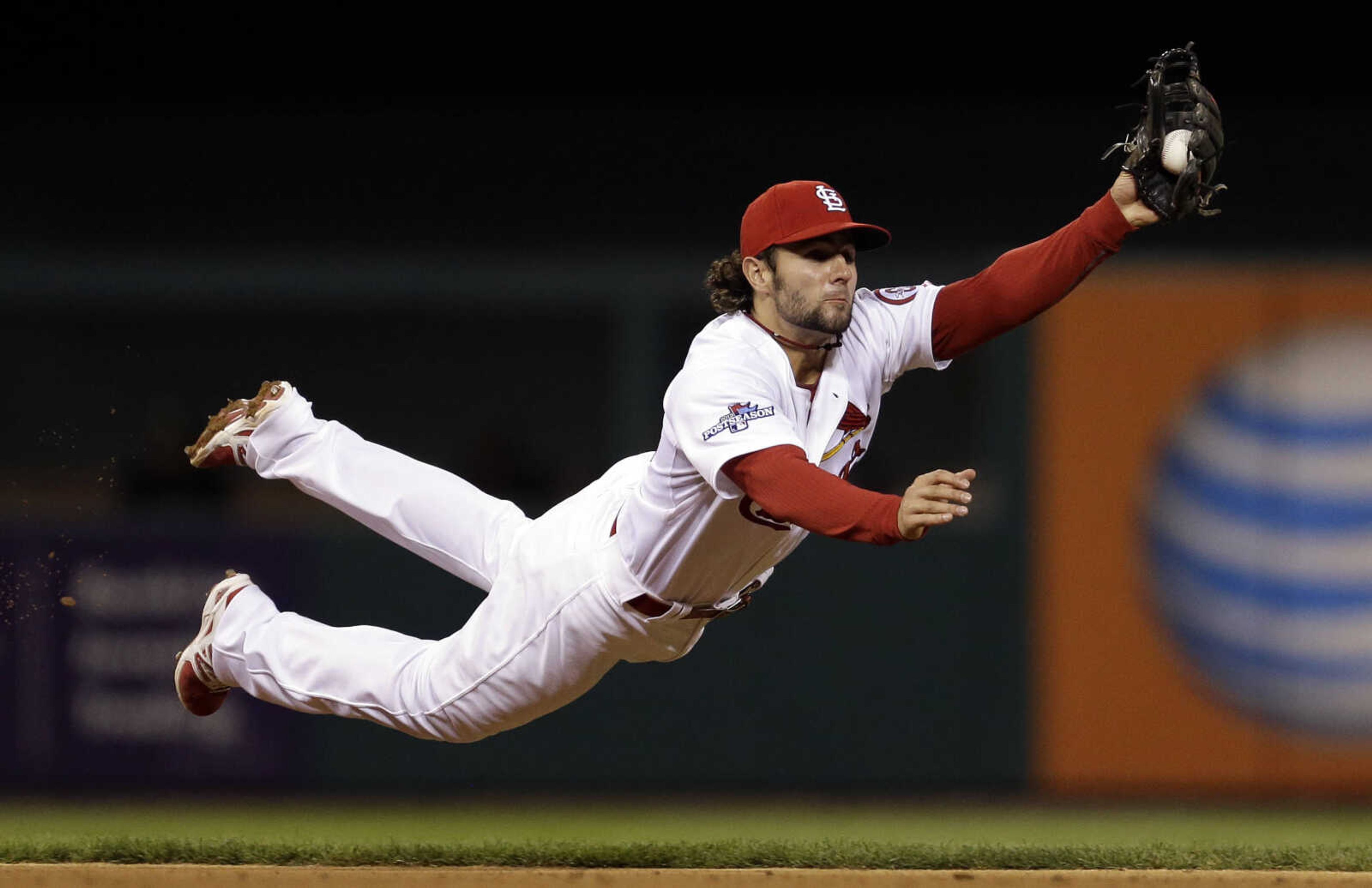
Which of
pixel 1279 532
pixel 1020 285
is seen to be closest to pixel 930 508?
pixel 1020 285

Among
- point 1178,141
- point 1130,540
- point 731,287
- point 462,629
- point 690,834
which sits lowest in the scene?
point 690,834

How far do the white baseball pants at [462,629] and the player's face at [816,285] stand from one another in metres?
0.78

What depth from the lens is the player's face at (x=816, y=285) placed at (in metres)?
4.69

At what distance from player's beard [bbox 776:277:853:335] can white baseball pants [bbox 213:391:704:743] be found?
0.76 meters

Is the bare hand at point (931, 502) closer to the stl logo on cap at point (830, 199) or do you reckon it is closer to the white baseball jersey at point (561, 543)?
the white baseball jersey at point (561, 543)

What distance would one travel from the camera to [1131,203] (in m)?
4.80

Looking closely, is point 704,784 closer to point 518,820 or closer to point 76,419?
point 518,820

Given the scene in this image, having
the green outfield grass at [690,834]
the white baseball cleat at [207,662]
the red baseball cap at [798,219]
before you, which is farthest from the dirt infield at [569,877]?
the red baseball cap at [798,219]

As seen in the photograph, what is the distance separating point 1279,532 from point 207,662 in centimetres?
497

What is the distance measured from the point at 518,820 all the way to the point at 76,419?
336 cm

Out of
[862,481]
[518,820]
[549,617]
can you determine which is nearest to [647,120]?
[862,481]

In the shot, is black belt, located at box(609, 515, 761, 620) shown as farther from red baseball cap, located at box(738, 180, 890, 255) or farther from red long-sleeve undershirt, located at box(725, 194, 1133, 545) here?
red baseball cap, located at box(738, 180, 890, 255)

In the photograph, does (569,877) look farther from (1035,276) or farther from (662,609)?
(1035,276)

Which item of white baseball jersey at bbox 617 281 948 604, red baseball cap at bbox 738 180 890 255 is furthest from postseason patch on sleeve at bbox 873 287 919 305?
red baseball cap at bbox 738 180 890 255
